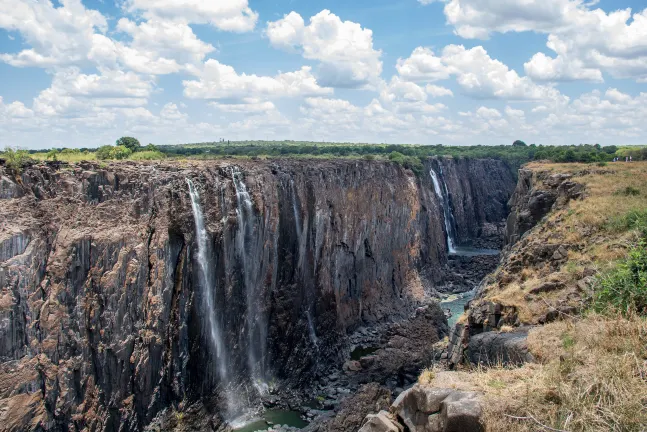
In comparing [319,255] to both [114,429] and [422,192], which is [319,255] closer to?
[114,429]

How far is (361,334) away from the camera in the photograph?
45.4 metres

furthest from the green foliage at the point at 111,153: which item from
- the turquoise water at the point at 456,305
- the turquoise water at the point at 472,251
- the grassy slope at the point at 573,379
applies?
the turquoise water at the point at 472,251

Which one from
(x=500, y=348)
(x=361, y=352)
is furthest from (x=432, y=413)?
(x=361, y=352)

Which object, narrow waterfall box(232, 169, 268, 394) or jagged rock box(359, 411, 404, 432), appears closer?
jagged rock box(359, 411, 404, 432)

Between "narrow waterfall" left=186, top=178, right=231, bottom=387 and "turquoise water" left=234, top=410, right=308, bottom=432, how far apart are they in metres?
3.24

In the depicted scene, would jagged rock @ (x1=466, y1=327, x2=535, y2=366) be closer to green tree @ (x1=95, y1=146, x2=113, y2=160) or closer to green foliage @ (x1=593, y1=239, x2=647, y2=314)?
green foliage @ (x1=593, y1=239, x2=647, y2=314)

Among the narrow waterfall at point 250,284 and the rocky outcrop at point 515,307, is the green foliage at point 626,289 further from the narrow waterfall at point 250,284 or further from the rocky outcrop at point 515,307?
the narrow waterfall at point 250,284

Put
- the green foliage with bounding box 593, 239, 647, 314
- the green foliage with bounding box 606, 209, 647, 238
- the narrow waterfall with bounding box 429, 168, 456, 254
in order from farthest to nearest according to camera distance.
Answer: the narrow waterfall with bounding box 429, 168, 456, 254 < the green foliage with bounding box 606, 209, 647, 238 < the green foliage with bounding box 593, 239, 647, 314

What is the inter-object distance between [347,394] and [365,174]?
2582 cm

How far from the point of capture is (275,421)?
31.1m

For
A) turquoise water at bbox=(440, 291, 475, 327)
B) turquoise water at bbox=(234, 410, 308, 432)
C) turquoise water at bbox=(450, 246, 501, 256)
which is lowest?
turquoise water at bbox=(234, 410, 308, 432)

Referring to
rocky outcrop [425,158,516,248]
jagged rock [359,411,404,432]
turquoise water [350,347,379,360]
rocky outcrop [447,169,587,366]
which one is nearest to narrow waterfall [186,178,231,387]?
turquoise water [350,347,379,360]

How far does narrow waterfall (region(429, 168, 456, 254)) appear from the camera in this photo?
76.6 meters

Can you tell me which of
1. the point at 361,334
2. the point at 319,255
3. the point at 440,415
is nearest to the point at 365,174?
the point at 319,255
